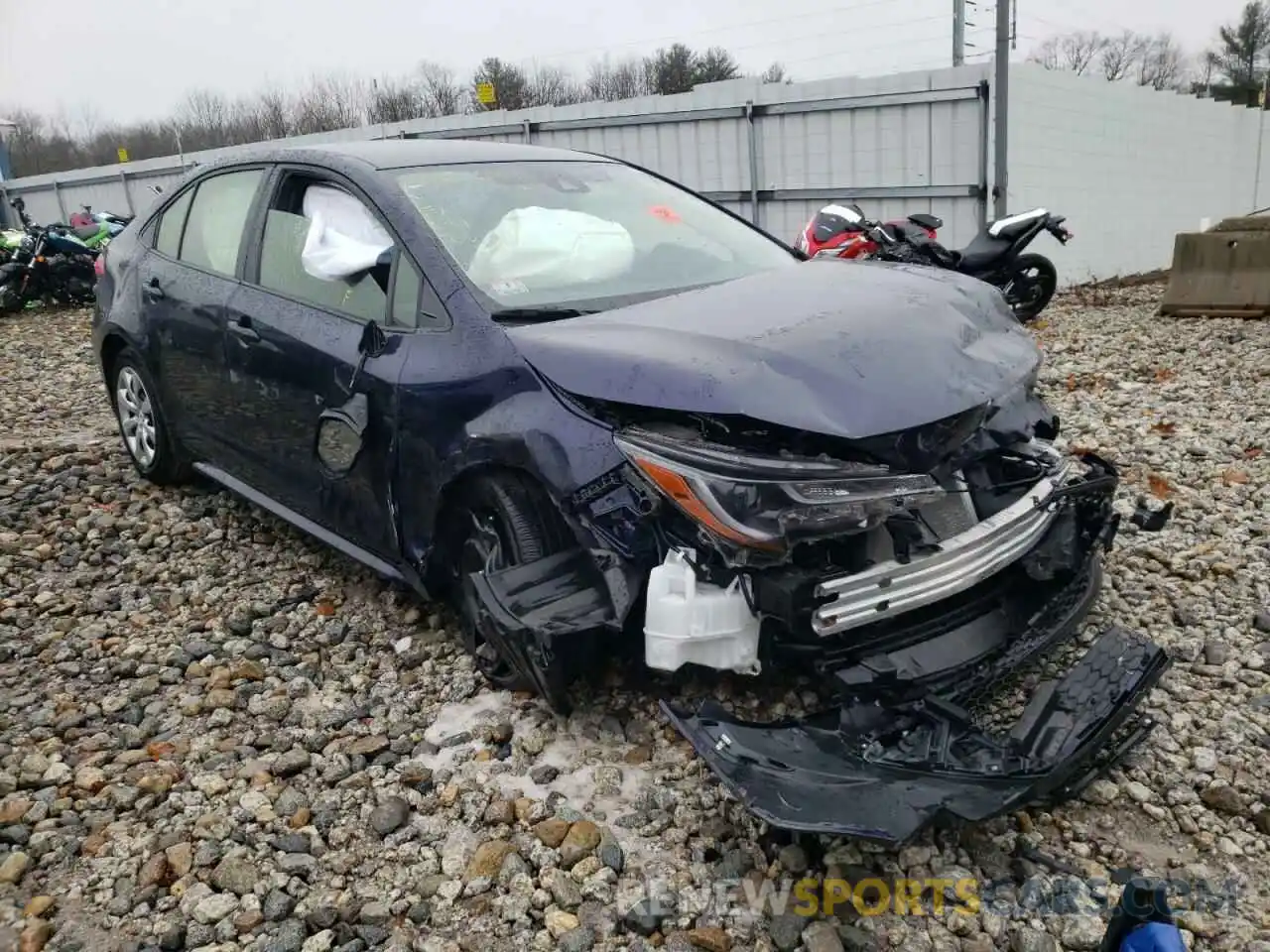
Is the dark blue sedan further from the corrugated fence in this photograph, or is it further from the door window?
the corrugated fence

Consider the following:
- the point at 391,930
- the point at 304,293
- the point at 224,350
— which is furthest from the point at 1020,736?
the point at 224,350

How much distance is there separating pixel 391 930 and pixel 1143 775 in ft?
6.21

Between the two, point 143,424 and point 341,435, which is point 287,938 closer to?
point 341,435

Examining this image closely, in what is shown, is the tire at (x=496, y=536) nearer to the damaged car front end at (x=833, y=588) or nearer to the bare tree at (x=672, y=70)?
the damaged car front end at (x=833, y=588)

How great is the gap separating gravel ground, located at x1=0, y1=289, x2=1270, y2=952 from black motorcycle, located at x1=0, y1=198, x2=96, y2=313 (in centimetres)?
1022

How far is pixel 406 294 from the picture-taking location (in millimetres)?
3199

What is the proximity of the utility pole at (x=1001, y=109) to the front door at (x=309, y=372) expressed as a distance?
316 inches

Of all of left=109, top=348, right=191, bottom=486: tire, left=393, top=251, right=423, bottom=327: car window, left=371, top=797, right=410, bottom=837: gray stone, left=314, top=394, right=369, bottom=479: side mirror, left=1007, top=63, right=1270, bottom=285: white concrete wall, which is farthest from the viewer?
left=1007, top=63, right=1270, bottom=285: white concrete wall

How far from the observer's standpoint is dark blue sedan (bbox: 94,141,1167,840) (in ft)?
A: 7.82

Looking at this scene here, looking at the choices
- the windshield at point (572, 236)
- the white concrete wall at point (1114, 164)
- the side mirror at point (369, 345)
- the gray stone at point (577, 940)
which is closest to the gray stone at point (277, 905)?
the gray stone at point (577, 940)

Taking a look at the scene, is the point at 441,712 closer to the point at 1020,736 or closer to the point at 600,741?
the point at 600,741

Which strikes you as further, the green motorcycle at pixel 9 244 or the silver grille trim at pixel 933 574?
the green motorcycle at pixel 9 244

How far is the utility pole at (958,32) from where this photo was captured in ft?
38.7

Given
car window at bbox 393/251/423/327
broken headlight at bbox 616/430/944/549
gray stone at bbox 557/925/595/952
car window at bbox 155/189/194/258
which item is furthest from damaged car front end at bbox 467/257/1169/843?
car window at bbox 155/189/194/258
